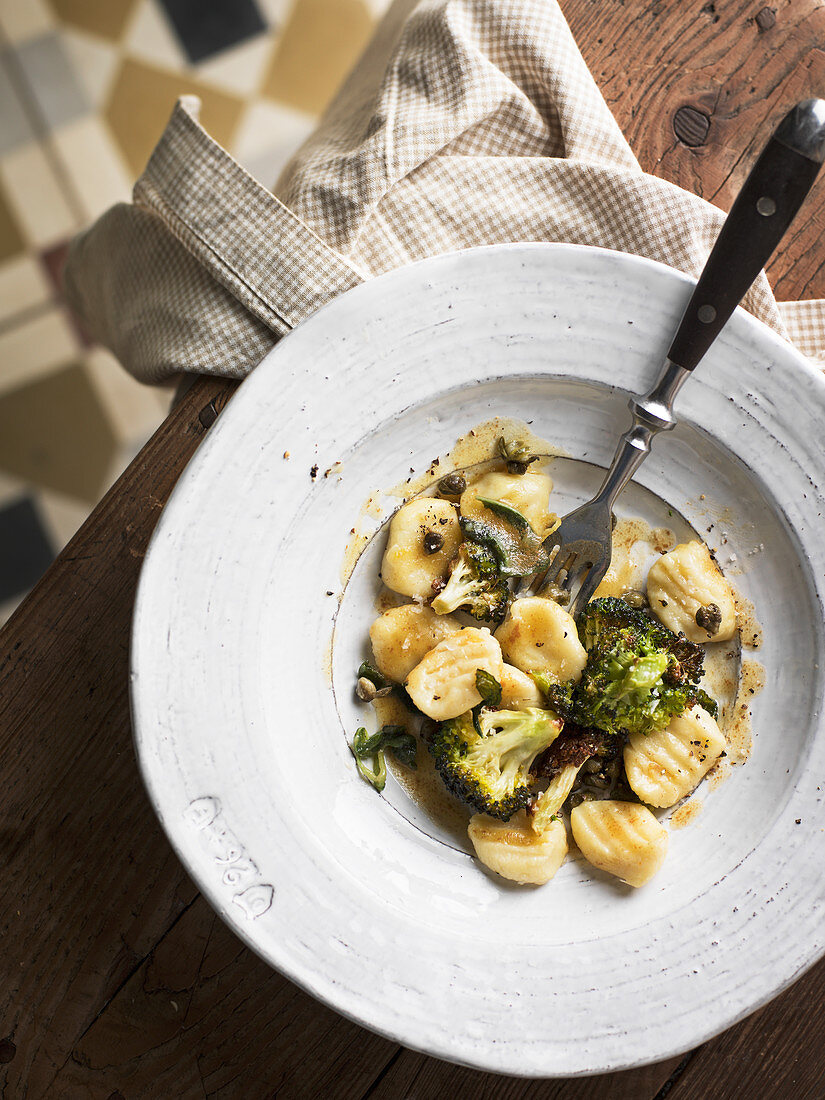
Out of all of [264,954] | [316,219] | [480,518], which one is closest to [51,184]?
[316,219]

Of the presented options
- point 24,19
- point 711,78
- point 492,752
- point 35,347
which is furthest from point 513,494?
point 24,19

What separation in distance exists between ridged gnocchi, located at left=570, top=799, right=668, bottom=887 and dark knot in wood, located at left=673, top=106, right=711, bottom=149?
1543 millimetres

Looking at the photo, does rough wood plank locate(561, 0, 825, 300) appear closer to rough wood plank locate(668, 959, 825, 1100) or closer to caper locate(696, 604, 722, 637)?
caper locate(696, 604, 722, 637)

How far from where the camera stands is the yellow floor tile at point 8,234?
10.9 ft

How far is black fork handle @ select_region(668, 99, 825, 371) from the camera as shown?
1.45m

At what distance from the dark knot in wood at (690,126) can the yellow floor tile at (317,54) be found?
197 cm

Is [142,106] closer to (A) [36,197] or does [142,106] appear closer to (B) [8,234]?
(A) [36,197]

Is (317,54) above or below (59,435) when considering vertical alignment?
above

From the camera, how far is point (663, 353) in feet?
5.55

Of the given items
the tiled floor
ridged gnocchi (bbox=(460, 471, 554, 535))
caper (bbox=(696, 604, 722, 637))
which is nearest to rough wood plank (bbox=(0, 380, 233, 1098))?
ridged gnocchi (bbox=(460, 471, 554, 535))

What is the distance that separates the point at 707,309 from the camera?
5.26 feet

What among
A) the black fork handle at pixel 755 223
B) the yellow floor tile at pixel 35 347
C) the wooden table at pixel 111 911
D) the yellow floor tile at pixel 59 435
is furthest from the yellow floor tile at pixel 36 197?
the black fork handle at pixel 755 223

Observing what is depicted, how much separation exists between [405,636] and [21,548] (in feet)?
7.13

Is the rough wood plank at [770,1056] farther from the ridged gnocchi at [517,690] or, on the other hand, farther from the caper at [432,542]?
the caper at [432,542]
